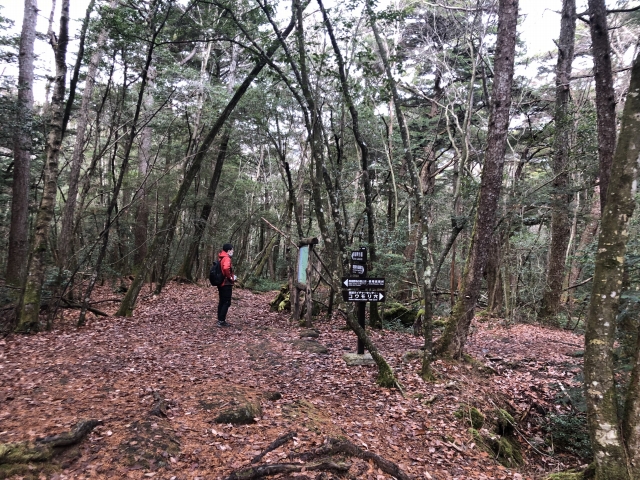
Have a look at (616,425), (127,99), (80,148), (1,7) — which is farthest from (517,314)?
(1,7)

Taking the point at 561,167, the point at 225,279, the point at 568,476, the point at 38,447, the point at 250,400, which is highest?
the point at 561,167

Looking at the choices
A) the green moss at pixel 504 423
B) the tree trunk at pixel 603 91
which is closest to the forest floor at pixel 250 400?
the green moss at pixel 504 423

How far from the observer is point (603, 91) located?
679 cm

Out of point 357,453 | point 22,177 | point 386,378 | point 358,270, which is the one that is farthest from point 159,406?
point 22,177

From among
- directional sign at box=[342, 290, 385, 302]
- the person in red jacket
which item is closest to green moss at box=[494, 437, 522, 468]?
directional sign at box=[342, 290, 385, 302]

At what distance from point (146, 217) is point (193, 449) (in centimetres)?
1478

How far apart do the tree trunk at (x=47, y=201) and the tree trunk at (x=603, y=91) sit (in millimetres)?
9820

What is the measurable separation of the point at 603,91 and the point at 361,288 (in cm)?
572

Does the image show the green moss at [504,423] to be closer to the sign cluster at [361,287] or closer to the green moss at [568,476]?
the green moss at [568,476]

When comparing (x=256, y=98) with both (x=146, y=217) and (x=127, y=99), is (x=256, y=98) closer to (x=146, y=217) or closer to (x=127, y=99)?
(x=127, y=99)

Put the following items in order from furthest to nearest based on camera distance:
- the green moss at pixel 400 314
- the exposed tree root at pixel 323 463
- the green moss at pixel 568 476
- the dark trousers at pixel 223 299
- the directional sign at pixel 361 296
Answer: the green moss at pixel 400 314, the dark trousers at pixel 223 299, the directional sign at pixel 361 296, the green moss at pixel 568 476, the exposed tree root at pixel 323 463

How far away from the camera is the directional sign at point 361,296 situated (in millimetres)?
6172

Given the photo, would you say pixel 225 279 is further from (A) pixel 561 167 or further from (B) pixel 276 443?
(A) pixel 561 167

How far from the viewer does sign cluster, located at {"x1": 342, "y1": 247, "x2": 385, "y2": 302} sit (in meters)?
6.22
